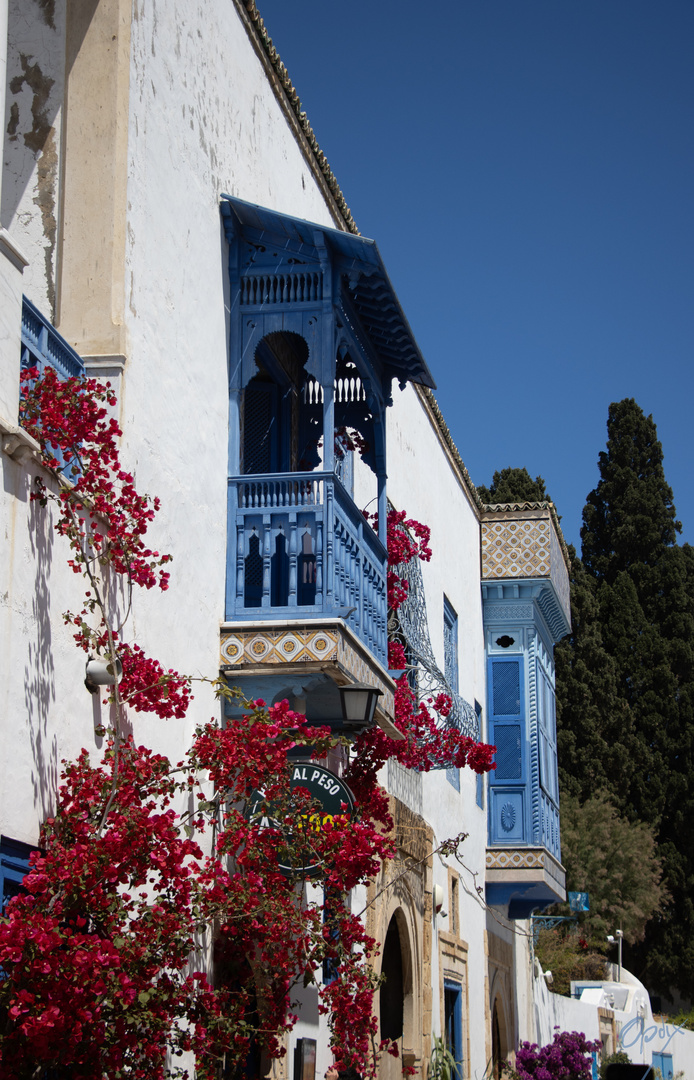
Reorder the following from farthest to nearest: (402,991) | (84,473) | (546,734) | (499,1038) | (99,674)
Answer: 1. (546,734)
2. (499,1038)
3. (402,991)
4. (99,674)
5. (84,473)

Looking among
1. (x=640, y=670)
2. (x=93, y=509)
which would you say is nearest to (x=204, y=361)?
(x=93, y=509)

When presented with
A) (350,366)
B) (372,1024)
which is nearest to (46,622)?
(372,1024)

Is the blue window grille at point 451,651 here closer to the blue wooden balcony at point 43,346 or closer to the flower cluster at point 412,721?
the flower cluster at point 412,721

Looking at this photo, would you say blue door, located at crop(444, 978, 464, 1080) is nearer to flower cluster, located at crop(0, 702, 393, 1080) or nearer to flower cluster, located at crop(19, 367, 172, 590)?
flower cluster, located at crop(0, 702, 393, 1080)

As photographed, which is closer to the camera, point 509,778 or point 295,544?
point 295,544

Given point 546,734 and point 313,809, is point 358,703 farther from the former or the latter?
point 546,734

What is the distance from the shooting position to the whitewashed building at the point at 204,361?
17.2ft

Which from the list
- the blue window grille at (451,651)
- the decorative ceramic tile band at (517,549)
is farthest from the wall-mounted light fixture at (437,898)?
the decorative ceramic tile band at (517,549)

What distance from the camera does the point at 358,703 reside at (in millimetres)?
7172

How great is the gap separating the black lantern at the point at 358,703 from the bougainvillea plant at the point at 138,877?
0.58 metres

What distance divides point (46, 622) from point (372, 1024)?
3.00 metres

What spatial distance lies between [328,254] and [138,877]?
13.9 ft

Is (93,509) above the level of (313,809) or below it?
above

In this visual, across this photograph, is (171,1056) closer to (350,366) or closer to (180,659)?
(180,659)
